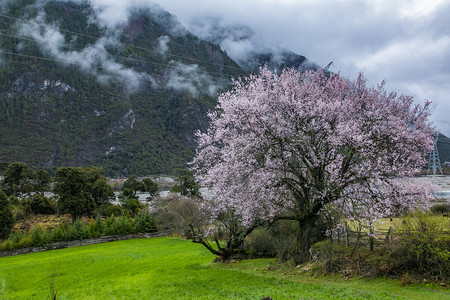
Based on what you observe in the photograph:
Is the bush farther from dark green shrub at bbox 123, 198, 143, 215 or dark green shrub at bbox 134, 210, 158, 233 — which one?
dark green shrub at bbox 123, 198, 143, 215

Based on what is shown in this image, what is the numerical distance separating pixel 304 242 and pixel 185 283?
6.74 metres

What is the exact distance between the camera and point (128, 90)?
618ft

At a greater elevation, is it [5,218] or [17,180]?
[17,180]

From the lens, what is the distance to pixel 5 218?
1610 inches

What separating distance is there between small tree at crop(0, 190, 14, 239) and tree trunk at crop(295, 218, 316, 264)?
42066 millimetres

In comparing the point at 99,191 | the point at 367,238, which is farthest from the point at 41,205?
the point at 367,238

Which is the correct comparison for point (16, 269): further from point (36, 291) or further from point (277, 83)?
point (277, 83)

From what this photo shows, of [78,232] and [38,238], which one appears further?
[78,232]

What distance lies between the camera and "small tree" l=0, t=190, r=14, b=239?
40531 mm

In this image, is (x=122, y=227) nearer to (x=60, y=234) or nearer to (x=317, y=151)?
(x=60, y=234)

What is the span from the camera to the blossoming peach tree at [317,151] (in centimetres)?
1373

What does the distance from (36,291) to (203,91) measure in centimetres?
17938

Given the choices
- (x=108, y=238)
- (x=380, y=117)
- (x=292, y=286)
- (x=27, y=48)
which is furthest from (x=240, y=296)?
(x=27, y=48)

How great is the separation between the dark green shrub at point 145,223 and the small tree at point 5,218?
1734cm
